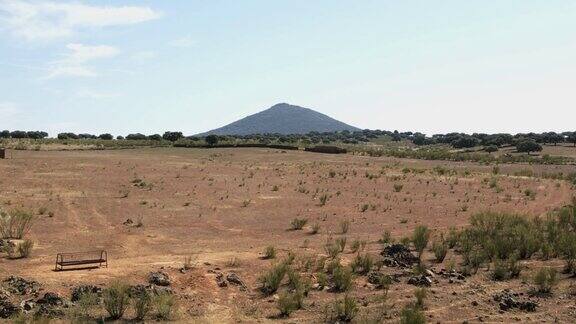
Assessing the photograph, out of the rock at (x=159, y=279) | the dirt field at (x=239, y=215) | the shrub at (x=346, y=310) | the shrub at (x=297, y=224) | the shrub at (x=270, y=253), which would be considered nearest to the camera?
the shrub at (x=346, y=310)

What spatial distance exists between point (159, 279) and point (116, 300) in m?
2.01

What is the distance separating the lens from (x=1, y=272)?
1491 cm

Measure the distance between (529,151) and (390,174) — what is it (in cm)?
4169

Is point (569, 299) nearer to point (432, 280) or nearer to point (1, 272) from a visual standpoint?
point (432, 280)

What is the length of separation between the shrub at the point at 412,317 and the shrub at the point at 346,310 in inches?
43.1

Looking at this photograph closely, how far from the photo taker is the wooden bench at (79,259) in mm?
15194

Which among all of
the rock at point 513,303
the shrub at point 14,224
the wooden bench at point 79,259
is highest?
the shrub at point 14,224

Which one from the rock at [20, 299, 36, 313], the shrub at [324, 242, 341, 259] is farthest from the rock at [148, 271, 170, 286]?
the shrub at [324, 242, 341, 259]

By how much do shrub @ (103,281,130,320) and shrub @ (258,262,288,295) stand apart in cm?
361

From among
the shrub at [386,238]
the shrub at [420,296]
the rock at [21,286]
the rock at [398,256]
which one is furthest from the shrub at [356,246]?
the rock at [21,286]

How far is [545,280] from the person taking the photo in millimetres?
14914

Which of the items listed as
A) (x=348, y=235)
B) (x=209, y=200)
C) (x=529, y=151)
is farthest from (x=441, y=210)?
(x=529, y=151)

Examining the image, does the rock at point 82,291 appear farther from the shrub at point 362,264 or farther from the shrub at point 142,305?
the shrub at point 362,264

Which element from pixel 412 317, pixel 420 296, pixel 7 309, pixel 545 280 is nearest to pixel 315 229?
pixel 420 296
